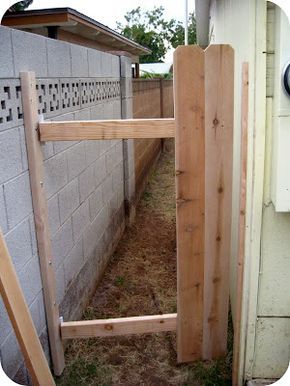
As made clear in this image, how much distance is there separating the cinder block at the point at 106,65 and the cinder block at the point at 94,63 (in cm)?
13

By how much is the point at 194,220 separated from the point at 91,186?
139 cm

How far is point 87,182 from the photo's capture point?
3311 mm

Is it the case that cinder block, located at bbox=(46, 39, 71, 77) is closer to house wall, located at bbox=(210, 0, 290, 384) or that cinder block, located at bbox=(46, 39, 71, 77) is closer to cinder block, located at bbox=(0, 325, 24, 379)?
house wall, located at bbox=(210, 0, 290, 384)

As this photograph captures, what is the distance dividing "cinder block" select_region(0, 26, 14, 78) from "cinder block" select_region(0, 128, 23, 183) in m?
0.26

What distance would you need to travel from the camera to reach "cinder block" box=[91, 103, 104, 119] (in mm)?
3551

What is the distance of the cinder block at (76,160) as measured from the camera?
9.47ft

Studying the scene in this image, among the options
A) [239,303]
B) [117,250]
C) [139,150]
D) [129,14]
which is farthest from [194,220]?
[129,14]

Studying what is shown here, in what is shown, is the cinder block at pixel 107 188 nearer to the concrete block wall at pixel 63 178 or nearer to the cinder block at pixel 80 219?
the concrete block wall at pixel 63 178

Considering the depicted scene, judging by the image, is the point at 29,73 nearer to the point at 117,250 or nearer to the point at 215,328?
the point at 215,328

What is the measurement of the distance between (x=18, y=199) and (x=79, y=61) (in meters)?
1.50

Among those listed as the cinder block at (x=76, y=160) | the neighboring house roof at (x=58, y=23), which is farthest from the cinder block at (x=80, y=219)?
the neighboring house roof at (x=58, y=23)

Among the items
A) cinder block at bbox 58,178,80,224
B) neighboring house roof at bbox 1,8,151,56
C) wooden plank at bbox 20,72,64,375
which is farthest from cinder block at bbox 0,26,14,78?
neighboring house roof at bbox 1,8,151,56

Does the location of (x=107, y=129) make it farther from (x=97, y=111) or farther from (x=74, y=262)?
(x=97, y=111)

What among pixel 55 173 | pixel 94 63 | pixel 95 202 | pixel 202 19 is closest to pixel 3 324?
pixel 55 173
